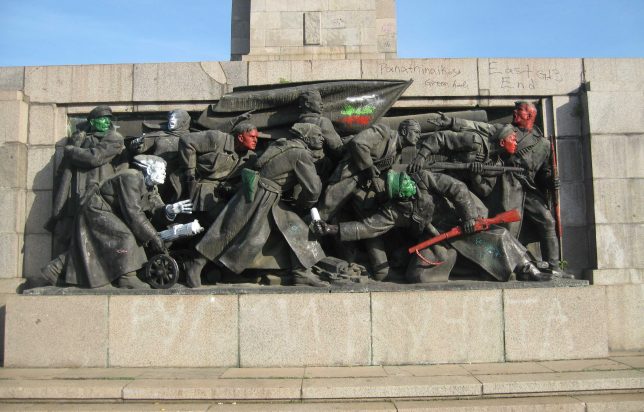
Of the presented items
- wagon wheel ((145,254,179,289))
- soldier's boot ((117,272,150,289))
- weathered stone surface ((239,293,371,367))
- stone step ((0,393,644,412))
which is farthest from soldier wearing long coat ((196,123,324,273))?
stone step ((0,393,644,412))

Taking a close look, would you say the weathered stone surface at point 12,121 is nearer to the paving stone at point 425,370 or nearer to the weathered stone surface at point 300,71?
the weathered stone surface at point 300,71

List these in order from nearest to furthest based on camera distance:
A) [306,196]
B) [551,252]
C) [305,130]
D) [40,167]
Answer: [306,196]
[305,130]
[551,252]
[40,167]

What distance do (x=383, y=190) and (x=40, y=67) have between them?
6.01m

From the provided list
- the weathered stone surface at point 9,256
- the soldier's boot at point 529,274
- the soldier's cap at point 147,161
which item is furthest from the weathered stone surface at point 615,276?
the weathered stone surface at point 9,256

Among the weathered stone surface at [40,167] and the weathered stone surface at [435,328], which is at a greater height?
the weathered stone surface at [40,167]

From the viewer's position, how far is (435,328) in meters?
7.04

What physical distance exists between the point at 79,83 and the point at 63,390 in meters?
5.04

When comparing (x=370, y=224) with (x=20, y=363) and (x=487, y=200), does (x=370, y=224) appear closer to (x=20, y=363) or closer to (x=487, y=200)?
(x=487, y=200)

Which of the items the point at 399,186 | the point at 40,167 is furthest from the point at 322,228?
the point at 40,167

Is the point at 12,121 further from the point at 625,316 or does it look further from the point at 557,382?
the point at 625,316

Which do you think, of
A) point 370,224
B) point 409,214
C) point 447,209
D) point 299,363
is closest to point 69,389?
point 299,363

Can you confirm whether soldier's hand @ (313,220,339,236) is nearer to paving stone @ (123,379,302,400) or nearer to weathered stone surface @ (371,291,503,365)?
weathered stone surface @ (371,291,503,365)

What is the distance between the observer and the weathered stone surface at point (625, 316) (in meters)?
8.12

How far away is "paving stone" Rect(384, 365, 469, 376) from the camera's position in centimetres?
655
